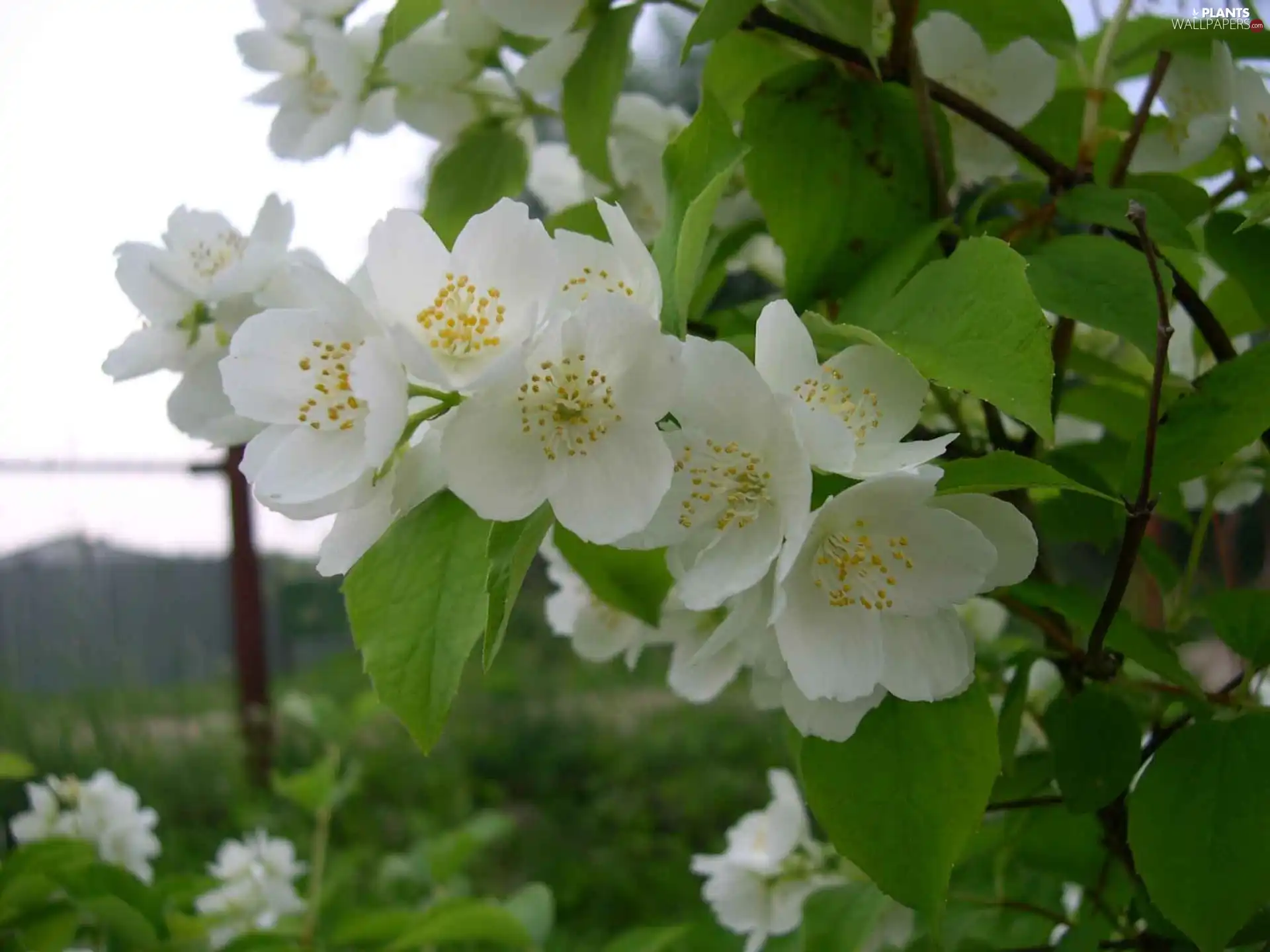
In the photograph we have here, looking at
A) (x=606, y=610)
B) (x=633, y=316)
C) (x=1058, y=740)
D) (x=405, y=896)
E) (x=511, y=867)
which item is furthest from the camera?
(x=511, y=867)

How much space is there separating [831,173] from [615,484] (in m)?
0.21

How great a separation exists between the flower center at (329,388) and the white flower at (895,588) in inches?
7.0

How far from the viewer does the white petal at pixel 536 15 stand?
54cm

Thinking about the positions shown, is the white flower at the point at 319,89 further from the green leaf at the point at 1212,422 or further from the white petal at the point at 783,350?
the green leaf at the point at 1212,422

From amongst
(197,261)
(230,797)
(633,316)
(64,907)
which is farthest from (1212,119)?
(230,797)

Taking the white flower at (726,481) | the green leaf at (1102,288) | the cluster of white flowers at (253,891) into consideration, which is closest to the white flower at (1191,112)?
the green leaf at (1102,288)

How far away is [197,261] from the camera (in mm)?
543

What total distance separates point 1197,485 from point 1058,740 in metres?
0.31

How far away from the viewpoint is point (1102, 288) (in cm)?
44

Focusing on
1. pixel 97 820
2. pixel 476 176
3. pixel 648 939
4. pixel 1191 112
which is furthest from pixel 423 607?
pixel 97 820

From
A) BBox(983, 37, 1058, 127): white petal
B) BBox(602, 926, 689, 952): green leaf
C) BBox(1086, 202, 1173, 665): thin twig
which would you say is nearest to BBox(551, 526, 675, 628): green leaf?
BBox(1086, 202, 1173, 665): thin twig

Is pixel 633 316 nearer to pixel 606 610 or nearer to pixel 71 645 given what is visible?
pixel 606 610

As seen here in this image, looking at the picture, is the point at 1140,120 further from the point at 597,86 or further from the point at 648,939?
the point at 648,939

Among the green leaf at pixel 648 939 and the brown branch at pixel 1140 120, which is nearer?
the brown branch at pixel 1140 120
